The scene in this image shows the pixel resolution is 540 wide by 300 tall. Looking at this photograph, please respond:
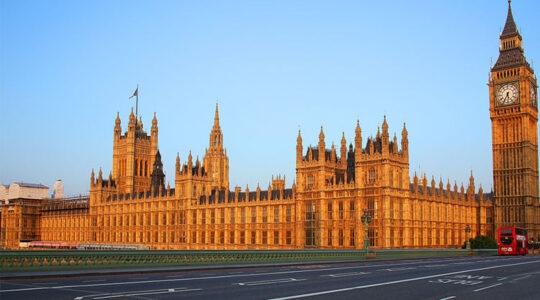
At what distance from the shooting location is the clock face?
100594 mm

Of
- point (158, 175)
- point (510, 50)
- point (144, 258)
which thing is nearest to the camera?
point (144, 258)

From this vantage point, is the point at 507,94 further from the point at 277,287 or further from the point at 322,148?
the point at 277,287

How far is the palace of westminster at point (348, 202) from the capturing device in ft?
265

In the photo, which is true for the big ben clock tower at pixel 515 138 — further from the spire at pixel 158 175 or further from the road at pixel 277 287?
the road at pixel 277 287

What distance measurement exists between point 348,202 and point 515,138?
35265 mm

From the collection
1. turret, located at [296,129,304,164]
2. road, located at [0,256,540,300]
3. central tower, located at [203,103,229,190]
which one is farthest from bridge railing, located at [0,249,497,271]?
central tower, located at [203,103,229,190]

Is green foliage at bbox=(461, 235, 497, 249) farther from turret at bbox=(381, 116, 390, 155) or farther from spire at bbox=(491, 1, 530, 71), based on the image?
spire at bbox=(491, 1, 530, 71)

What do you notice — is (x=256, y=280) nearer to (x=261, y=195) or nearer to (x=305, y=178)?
(x=305, y=178)

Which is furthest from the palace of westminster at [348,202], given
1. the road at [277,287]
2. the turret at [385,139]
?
the road at [277,287]

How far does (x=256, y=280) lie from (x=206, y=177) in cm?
8980

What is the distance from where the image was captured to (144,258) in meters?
38.2

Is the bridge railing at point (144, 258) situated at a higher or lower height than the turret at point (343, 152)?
lower

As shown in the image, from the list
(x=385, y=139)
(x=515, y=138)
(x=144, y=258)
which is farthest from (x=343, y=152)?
(x=144, y=258)

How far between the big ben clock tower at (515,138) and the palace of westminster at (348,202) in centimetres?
17
